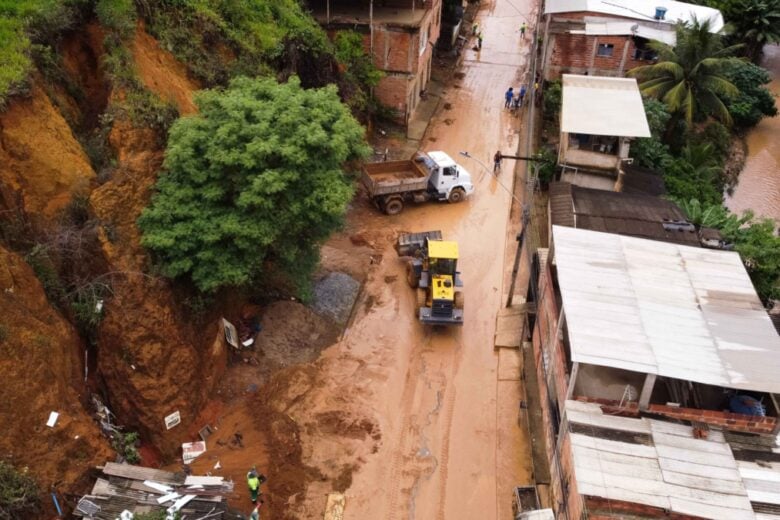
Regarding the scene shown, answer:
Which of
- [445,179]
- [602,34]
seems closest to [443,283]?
[445,179]

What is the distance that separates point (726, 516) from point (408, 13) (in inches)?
1061

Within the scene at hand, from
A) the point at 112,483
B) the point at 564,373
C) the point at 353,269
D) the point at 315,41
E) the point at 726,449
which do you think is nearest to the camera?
the point at 726,449

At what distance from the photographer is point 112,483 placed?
13.7 meters

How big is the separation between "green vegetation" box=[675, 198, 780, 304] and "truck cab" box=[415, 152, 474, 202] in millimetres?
9088

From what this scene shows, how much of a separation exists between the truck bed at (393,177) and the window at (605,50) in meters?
12.5

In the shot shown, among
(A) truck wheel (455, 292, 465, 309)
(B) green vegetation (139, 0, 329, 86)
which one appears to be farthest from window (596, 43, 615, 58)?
(A) truck wheel (455, 292, 465, 309)

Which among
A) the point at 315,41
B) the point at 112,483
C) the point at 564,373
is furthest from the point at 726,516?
the point at 315,41

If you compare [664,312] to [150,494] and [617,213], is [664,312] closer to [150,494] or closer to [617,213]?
[617,213]

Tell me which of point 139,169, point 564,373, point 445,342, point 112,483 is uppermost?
point 139,169

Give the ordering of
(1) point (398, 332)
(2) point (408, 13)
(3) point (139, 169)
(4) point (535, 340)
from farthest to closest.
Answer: (2) point (408, 13), (1) point (398, 332), (4) point (535, 340), (3) point (139, 169)

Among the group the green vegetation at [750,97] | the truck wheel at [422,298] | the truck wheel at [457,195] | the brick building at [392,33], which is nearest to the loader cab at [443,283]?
the truck wheel at [422,298]

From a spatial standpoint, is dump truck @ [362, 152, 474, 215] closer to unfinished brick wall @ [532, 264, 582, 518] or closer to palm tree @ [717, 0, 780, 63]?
unfinished brick wall @ [532, 264, 582, 518]

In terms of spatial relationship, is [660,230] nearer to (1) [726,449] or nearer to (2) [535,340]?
(2) [535,340]

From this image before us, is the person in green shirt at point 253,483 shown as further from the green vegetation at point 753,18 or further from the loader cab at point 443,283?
the green vegetation at point 753,18
